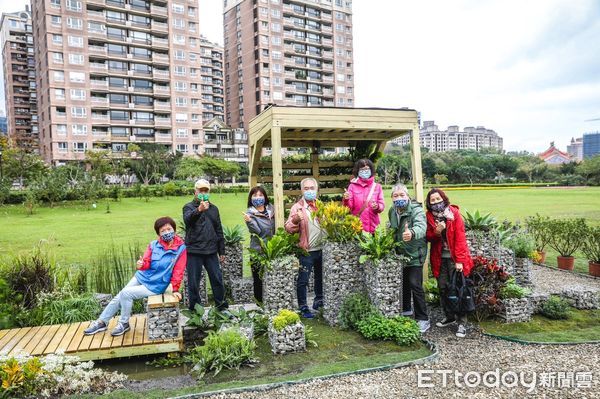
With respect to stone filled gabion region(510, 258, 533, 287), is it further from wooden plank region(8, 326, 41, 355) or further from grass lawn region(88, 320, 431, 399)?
wooden plank region(8, 326, 41, 355)

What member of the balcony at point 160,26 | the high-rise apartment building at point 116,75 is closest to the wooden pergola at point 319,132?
the high-rise apartment building at point 116,75

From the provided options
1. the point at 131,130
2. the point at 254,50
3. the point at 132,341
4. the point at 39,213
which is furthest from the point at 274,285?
the point at 254,50

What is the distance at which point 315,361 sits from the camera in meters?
4.62

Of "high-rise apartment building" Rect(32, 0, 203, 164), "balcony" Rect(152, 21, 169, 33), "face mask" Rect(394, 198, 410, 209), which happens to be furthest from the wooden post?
"balcony" Rect(152, 21, 169, 33)

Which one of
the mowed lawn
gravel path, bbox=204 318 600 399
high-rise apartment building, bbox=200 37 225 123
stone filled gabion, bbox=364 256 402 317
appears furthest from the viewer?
high-rise apartment building, bbox=200 37 225 123

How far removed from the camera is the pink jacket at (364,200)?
604cm

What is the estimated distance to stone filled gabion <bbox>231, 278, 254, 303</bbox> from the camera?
21.8 feet

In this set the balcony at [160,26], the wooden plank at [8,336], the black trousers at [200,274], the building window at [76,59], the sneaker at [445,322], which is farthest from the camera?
the balcony at [160,26]

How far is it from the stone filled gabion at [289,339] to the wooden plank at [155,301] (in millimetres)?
1331

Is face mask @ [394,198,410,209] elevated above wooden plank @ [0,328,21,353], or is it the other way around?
face mask @ [394,198,410,209]

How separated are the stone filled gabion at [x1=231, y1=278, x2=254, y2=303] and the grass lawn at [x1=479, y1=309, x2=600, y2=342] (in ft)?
11.0

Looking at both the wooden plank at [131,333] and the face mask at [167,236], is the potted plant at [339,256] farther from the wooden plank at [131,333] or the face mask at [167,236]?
the wooden plank at [131,333]

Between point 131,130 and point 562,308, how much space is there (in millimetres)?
56220

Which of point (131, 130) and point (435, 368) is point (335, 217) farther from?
point (131, 130)
